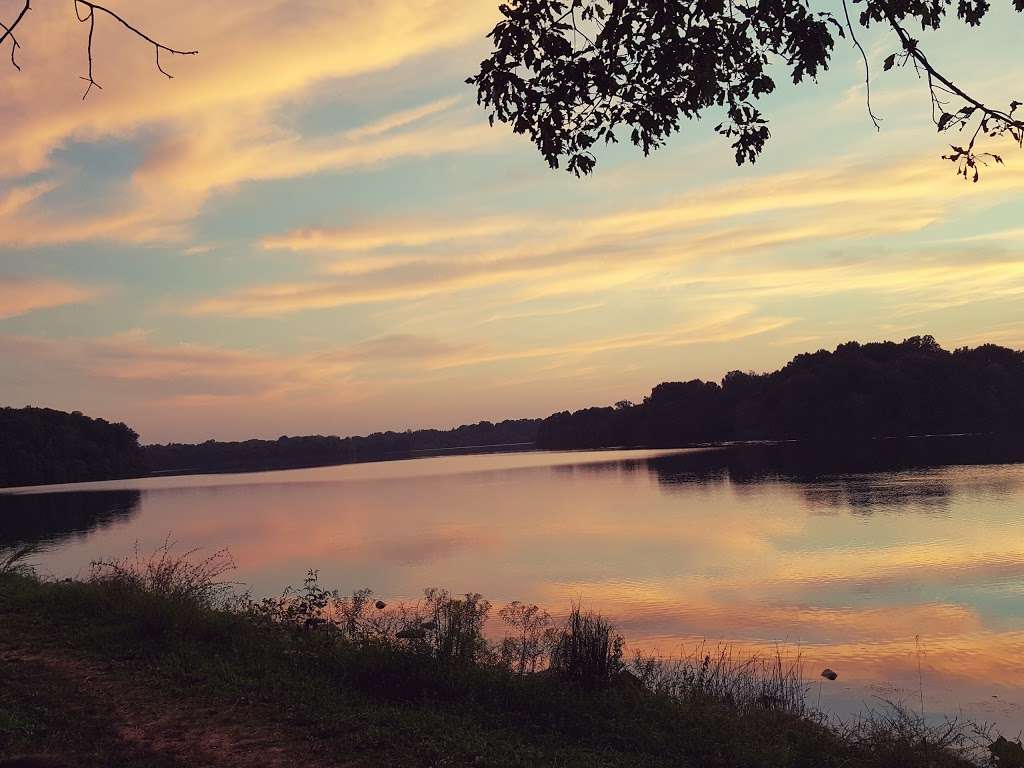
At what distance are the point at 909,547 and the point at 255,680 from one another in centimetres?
2663

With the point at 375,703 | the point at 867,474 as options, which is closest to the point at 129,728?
the point at 375,703

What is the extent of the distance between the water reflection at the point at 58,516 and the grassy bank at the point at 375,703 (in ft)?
131

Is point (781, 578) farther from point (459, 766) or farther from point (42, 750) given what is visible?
point (42, 750)

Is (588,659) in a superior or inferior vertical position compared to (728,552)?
superior

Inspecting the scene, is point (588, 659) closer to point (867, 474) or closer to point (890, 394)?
point (867, 474)

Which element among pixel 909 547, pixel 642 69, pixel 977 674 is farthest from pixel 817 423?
pixel 642 69

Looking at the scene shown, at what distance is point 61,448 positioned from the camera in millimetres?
150375

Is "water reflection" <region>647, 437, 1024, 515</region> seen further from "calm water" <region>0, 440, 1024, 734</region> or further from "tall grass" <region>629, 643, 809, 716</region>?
"tall grass" <region>629, 643, 809, 716</region>

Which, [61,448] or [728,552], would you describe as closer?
[728,552]

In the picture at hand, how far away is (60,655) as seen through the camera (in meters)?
11.9

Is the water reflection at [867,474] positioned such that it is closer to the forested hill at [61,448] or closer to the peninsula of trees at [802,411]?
the peninsula of trees at [802,411]

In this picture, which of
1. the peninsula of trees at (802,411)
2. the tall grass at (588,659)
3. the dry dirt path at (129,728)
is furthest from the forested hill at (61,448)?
the tall grass at (588,659)

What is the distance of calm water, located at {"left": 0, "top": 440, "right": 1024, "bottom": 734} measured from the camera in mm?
17406

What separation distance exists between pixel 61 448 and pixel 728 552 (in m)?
151
